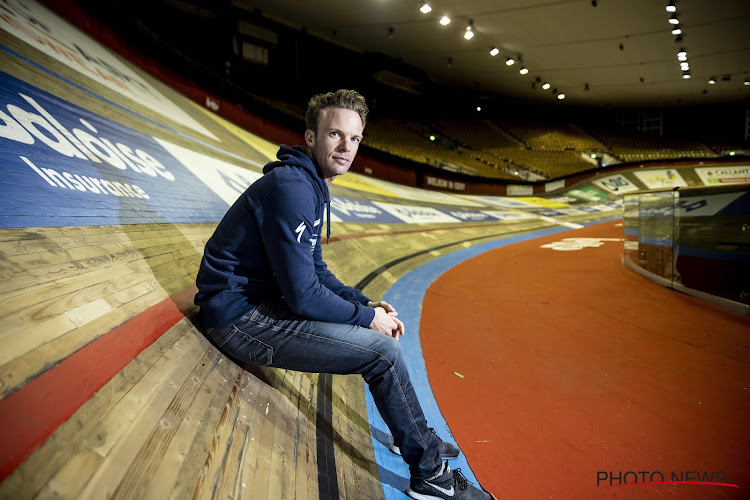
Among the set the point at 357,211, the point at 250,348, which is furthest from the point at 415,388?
the point at 357,211

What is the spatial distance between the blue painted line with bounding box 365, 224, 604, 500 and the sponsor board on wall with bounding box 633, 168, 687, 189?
1923 centimetres

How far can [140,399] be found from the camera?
1.21m

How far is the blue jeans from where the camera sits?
1577 millimetres

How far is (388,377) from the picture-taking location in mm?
1582

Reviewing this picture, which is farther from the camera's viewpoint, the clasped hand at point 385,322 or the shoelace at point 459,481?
the clasped hand at point 385,322

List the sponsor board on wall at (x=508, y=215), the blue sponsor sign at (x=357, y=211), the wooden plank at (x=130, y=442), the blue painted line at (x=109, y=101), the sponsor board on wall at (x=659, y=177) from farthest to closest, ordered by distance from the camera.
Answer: the sponsor board on wall at (x=659, y=177)
the sponsor board on wall at (x=508, y=215)
the blue sponsor sign at (x=357, y=211)
the blue painted line at (x=109, y=101)
the wooden plank at (x=130, y=442)

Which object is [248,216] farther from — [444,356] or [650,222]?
[650,222]

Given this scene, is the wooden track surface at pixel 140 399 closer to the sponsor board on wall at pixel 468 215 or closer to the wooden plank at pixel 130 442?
the wooden plank at pixel 130 442

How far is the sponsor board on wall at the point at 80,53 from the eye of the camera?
422 centimetres

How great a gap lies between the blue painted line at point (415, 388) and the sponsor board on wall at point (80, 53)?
413 cm

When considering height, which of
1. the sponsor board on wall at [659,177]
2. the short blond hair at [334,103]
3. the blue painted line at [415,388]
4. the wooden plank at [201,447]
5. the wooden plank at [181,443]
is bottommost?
the blue painted line at [415,388]

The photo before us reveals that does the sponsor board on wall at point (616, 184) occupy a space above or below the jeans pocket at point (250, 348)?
above

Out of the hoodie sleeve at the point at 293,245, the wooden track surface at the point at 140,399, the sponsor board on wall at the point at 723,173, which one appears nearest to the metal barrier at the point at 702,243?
the wooden track surface at the point at 140,399

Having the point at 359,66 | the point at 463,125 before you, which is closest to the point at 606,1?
the point at 359,66
